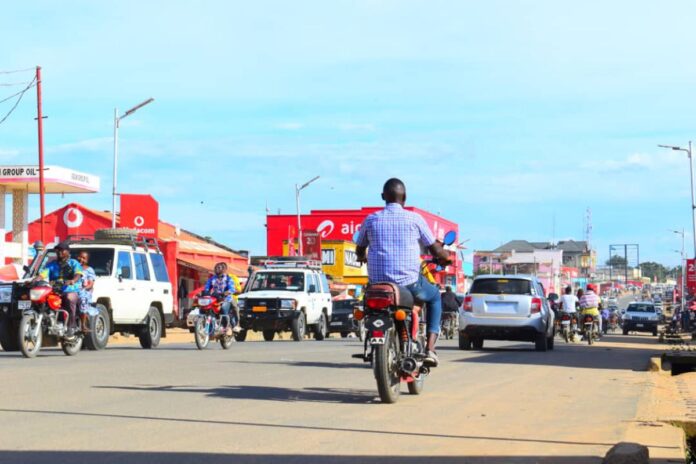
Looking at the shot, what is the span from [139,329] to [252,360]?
582 cm

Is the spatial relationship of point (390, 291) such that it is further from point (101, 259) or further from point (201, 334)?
point (101, 259)

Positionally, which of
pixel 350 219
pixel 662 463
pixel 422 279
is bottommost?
pixel 662 463

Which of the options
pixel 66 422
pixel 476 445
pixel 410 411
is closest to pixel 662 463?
pixel 476 445

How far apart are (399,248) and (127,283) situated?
1243 centimetres

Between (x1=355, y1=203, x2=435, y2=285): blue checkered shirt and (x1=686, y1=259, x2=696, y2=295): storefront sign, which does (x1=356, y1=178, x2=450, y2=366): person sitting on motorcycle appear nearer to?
(x1=355, y1=203, x2=435, y2=285): blue checkered shirt

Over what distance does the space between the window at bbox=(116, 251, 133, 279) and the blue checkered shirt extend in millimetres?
12020

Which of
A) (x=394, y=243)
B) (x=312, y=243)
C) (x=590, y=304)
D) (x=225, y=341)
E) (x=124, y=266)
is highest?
(x=312, y=243)

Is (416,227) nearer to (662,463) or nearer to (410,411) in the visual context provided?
(410,411)

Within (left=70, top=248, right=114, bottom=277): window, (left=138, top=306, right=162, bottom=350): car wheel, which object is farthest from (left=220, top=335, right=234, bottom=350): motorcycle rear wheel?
(left=70, top=248, right=114, bottom=277): window

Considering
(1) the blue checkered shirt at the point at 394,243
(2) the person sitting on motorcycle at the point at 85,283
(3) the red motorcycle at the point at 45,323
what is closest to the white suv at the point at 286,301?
(2) the person sitting on motorcycle at the point at 85,283

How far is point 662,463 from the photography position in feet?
24.7

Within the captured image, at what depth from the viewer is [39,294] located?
19.1 metres

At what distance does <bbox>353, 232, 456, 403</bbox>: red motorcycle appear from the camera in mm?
10852

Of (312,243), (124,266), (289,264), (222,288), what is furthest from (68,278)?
(312,243)
